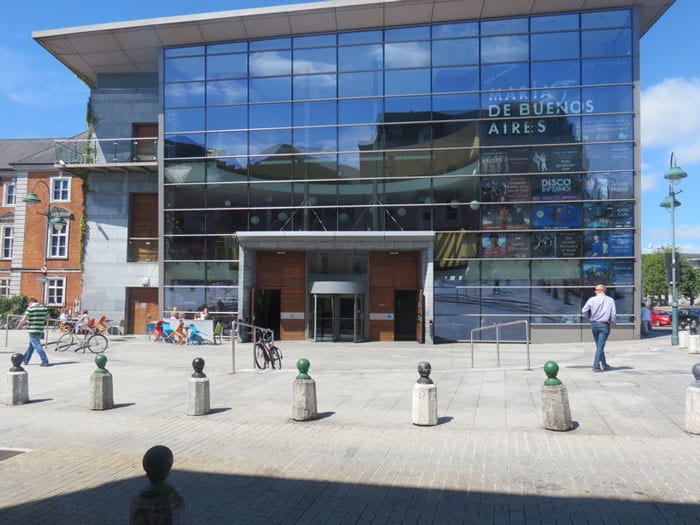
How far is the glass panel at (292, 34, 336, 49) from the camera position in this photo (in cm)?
2506

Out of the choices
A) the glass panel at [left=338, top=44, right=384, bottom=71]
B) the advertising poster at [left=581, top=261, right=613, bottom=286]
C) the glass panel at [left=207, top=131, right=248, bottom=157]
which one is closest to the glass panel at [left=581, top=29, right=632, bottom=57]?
the glass panel at [left=338, top=44, right=384, bottom=71]

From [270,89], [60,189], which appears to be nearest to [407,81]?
[270,89]

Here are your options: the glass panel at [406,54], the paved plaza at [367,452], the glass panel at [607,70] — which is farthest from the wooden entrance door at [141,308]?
the glass panel at [607,70]

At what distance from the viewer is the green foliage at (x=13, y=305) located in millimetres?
32125

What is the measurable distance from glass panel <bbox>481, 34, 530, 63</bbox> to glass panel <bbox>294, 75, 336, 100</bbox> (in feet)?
21.8

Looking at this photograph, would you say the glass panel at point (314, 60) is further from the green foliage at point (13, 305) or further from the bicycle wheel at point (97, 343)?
the green foliage at point (13, 305)

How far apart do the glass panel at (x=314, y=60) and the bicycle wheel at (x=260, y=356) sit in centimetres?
1502

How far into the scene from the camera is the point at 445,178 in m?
23.8

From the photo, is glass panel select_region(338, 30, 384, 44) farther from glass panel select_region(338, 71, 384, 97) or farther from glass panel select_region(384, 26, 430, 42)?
glass panel select_region(338, 71, 384, 97)

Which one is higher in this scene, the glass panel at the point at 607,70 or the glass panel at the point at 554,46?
the glass panel at the point at 554,46

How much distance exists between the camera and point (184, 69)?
85.9ft

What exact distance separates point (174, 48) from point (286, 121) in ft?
21.9

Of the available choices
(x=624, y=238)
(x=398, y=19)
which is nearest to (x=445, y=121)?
(x=398, y=19)

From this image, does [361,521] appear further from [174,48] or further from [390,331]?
[174,48]
